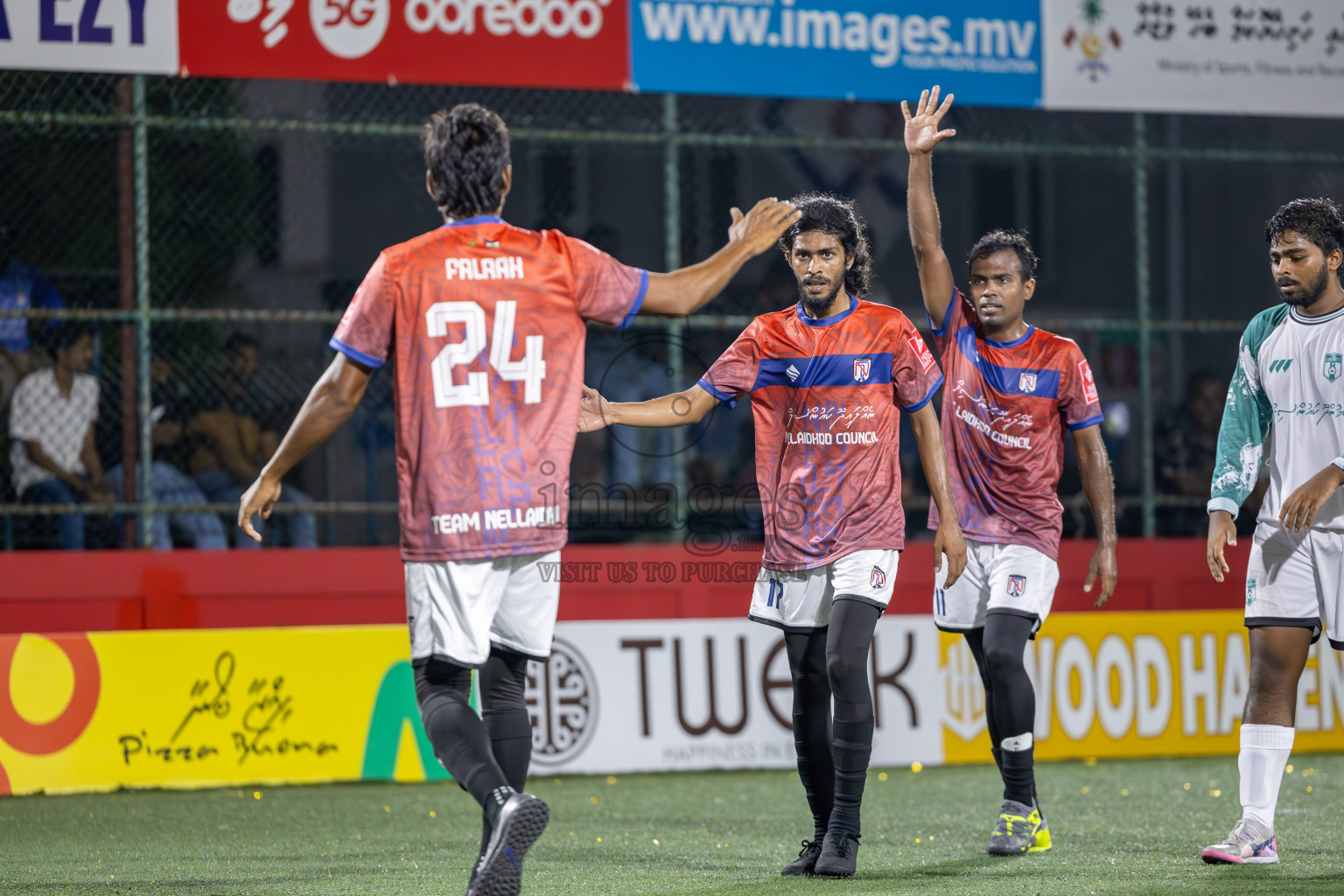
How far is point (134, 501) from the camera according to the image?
9.57 meters

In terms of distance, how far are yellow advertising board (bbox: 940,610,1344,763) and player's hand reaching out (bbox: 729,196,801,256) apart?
17.5ft

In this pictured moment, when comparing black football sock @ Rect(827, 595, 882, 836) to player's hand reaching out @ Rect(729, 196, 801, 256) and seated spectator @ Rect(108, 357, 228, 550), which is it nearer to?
player's hand reaching out @ Rect(729, 196, 801, 256)

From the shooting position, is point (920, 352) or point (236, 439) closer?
point (920, 352)

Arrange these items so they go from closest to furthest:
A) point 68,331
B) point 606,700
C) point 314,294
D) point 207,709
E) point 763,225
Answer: point 763,225 → point 207,709 → point 606,700 → point 68,331 → point 314,294

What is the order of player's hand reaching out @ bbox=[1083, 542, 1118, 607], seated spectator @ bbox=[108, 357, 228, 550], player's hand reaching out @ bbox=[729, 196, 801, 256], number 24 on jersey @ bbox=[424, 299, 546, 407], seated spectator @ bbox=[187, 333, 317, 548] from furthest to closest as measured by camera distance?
seated spectator @ bbox=[187, 333, 317, 548], seated spectator @ bbox=[108, 357, 228, 550], player's hand reaching out @ bbox=[1083, 542, 1118, 607], player's hand reaching out @ bbox=[729, 196, 801, 256], number 24 on jersey @ bbox=[424, 299, 546, 407]

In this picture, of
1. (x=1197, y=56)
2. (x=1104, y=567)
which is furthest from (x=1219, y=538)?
(x=1197, y=56)

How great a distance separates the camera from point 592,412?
17.1 feet

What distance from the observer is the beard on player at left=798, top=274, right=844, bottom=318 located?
5.42 m

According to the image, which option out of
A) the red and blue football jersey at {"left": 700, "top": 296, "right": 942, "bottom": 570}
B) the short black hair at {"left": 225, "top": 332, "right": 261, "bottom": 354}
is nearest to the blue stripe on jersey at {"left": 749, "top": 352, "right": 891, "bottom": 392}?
the red and blue football jersey at {"left": 700, "top": 296, "right": 942, "bottom": 570}

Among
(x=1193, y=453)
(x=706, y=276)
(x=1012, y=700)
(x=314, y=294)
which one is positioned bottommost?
(x=1012, y=700)

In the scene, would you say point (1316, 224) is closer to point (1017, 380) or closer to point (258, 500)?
point (1017, 380)

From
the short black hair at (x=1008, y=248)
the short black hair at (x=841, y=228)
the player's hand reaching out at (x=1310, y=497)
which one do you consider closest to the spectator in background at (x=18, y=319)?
the short black hair at (x=841, y=228)

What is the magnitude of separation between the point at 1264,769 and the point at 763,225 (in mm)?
2536

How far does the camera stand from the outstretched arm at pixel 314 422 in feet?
13.8
